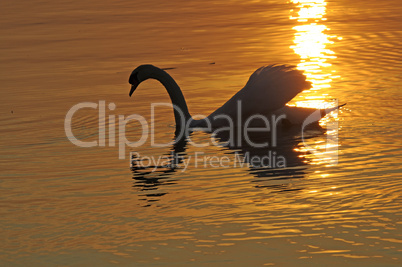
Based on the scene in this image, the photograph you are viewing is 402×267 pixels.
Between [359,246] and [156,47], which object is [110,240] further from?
[156,47]

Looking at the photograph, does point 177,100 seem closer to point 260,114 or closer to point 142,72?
point 142,72

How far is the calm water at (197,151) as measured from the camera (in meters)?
8.15

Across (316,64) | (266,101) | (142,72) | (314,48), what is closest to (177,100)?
(142,72)

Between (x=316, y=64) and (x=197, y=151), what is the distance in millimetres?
5372

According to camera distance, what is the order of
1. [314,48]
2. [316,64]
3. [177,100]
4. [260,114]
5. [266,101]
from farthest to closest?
[314,48] < [316,64] < [177,100] < [260,114] < [266,101]

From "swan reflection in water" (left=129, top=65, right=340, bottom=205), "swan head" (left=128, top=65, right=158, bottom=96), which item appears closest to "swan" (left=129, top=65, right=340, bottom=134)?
"swan reflection in water" (left=129, top=65, right=340, bottom=205)

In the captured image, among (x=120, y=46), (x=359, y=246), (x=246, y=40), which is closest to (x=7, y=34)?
(x=120, y=46)

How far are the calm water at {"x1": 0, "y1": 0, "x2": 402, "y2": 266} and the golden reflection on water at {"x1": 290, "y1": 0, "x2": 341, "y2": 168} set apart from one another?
54 mm

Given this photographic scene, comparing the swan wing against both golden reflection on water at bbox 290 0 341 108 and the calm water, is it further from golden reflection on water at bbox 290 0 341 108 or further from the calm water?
the calm water

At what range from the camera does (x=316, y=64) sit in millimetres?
16922

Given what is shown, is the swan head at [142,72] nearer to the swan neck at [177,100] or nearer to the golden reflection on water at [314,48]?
the swan neck at [177,100]

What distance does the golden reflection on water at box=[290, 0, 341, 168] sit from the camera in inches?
468

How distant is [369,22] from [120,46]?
5544mm

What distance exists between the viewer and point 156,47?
62.7 ft
